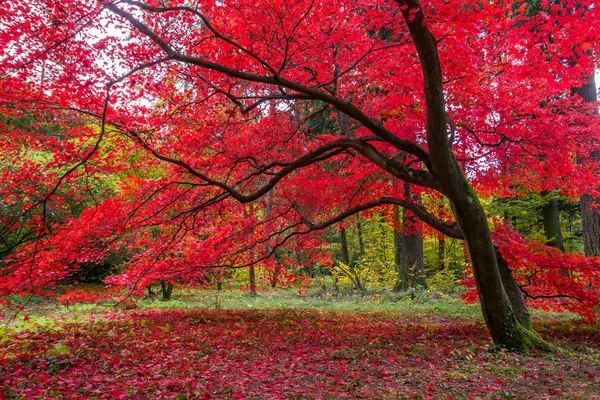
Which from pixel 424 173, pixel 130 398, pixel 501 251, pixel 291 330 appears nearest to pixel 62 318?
pixel 291 330

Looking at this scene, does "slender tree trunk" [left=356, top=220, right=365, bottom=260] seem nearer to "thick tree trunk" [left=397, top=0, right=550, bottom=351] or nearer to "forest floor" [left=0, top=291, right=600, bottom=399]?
"forest floor" [left=0, top=291, right=600, bottom=399]

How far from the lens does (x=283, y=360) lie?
5.87 meters

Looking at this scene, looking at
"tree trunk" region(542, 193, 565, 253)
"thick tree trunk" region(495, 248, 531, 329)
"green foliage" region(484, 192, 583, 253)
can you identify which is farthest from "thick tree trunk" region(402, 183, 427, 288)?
"thick tree trunk" region(495, 248, 531, 329)

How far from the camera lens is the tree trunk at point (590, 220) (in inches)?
349

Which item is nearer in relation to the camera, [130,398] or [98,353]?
[130,398]

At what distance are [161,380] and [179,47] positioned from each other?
17.7 ft

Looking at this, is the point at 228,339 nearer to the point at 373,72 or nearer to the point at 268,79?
the point at 268,79

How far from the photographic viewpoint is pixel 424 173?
581 cm

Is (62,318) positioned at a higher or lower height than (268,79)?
lower

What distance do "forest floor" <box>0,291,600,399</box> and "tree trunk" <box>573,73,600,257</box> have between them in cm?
220

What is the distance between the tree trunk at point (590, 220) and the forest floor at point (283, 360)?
7.22 ft

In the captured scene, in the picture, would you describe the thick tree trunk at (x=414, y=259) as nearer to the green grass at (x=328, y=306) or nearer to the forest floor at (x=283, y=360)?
the green grass at (x=328, y=306)

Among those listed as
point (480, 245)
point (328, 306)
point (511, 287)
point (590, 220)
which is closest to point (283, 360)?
point (480, 245)

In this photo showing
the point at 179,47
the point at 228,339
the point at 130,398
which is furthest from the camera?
the point at 228,339
